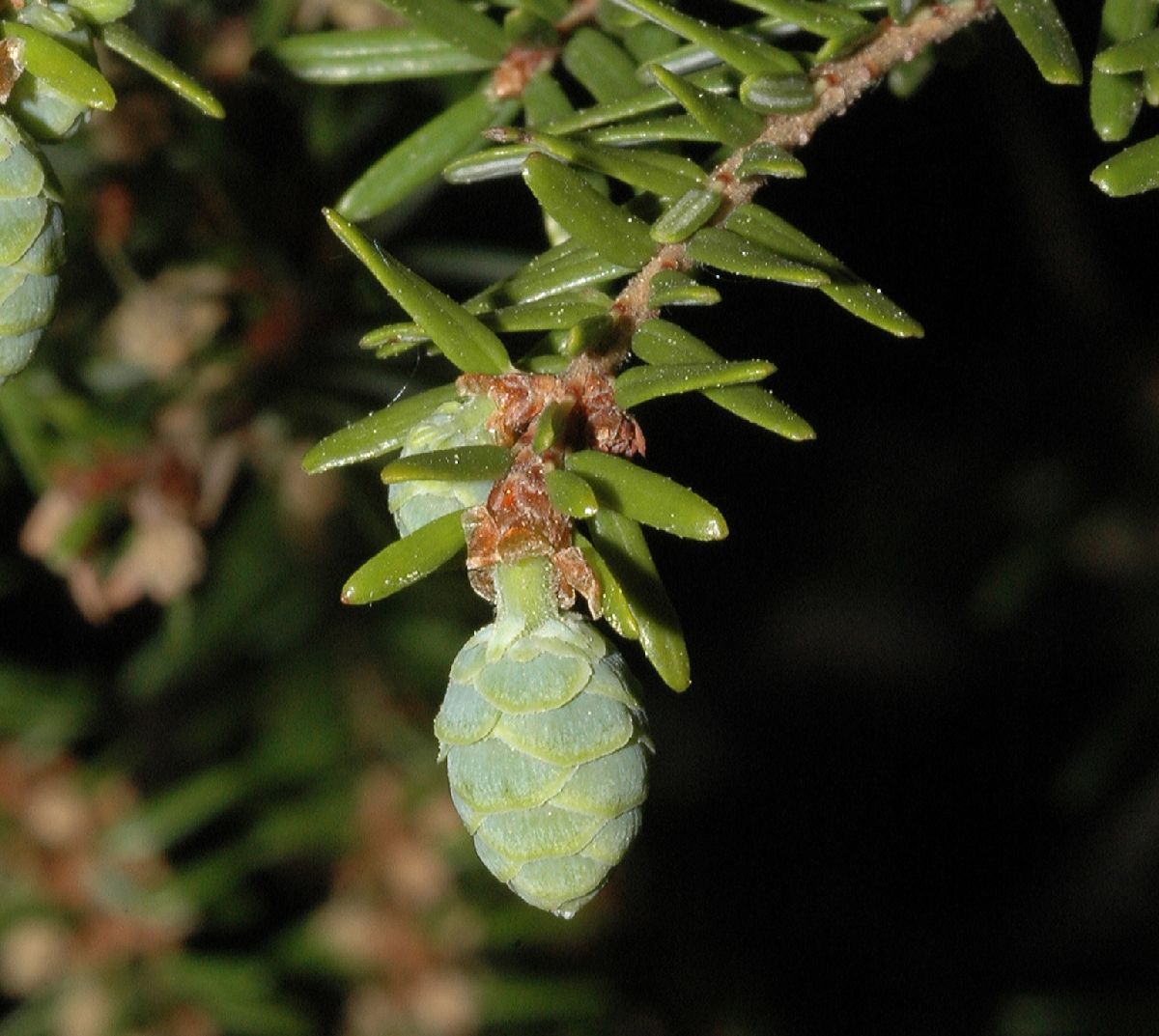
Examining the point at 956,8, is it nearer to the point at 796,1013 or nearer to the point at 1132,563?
the point at 1132,563

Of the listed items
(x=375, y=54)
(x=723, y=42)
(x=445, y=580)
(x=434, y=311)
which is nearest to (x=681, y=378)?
(x=434, y=311)

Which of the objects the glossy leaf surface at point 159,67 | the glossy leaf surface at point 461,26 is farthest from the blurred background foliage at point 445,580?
the glossy leaf surface at point 159,67

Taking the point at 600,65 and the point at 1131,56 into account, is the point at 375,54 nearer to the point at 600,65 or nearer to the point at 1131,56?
the point at 600,65

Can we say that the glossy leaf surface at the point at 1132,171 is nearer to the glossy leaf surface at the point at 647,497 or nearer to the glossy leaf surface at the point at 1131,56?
the glossy leaf surface at the point at 1131,56

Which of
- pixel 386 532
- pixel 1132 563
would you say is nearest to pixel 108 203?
pixel 386 532

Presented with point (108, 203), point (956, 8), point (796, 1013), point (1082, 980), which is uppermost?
point (956, 8)
